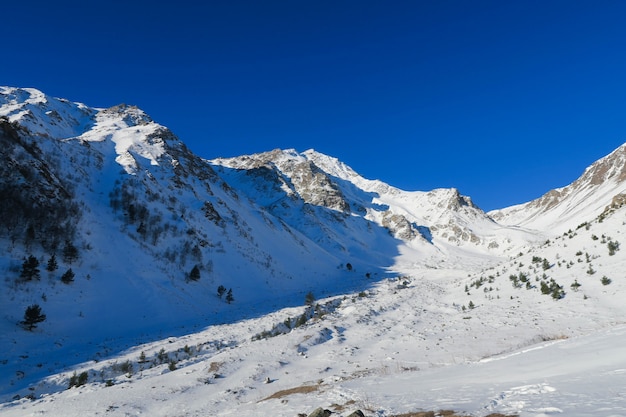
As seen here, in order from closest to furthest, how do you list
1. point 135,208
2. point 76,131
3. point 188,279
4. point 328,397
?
point 328,397, point 188,279, point 135,208, point 76,131

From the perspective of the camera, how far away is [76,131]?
2785 inches

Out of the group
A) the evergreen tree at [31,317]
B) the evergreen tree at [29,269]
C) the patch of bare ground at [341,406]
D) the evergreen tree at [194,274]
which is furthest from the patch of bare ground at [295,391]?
the evergreen tree at [194,274]

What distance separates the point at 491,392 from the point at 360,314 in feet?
51.0

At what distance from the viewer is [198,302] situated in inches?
1201

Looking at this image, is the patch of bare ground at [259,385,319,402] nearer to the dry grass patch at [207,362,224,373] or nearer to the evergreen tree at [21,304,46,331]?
the dry grass patch at [207,362,224,373]

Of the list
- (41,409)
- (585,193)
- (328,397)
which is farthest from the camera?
(585,193)

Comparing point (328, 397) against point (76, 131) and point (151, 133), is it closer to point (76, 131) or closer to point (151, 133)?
point (151, 133)

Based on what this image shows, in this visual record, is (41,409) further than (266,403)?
Yes

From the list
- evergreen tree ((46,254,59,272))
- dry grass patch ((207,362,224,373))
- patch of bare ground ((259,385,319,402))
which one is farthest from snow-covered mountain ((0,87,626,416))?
patch of bare ground ((259,385,319,402))

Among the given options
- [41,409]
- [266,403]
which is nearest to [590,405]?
[266,403]

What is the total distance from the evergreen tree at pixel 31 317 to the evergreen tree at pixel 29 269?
3.76 metres

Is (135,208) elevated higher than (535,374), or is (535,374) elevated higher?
(135,208)

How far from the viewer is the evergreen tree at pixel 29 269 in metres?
21.0

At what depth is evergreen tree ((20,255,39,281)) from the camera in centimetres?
2098
